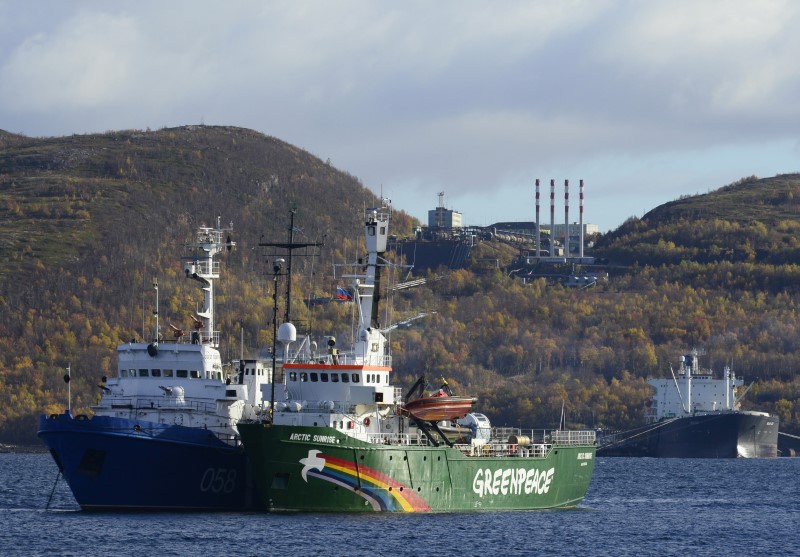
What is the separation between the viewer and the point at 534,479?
3081 inches

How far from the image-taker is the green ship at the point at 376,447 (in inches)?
2564

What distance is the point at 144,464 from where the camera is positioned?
68.7 m

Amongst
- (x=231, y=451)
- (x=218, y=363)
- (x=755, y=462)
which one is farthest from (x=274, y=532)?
(x=755, y=462)

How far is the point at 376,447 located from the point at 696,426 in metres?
116

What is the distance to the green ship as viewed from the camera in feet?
214

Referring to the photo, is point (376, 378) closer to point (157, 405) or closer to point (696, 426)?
point (157, 405)

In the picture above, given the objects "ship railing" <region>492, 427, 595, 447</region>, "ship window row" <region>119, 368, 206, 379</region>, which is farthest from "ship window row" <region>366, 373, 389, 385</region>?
"ship railing" <region>492, 427, 595, 447</region>

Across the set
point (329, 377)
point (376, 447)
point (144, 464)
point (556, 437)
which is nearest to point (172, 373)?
point (144, 464)

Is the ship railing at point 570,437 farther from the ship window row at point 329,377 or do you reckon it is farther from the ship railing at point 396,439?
the ship window row at point 329,377

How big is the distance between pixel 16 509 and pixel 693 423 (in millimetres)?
110918

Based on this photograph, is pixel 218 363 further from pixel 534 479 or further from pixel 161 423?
pixel 534 479

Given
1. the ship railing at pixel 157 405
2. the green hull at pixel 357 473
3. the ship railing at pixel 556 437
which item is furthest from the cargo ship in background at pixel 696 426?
the ship railing at pixel 157 405

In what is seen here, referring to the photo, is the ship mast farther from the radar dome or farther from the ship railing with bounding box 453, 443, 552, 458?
the ship railing with bounding box 453, 443, 552, 458

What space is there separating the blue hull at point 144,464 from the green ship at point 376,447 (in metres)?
3.61
